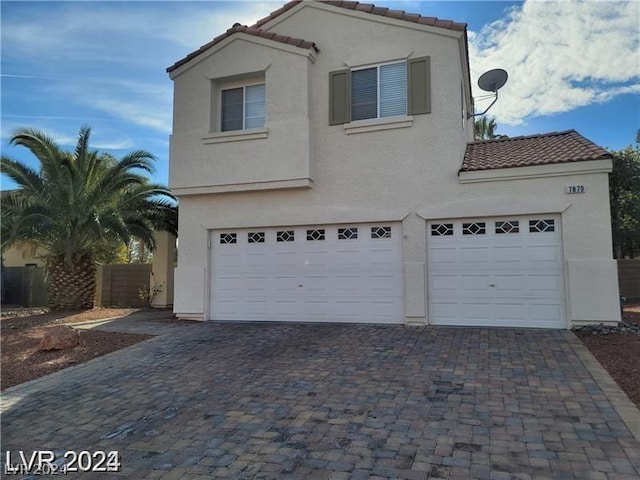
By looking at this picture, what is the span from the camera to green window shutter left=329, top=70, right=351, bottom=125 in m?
11.2

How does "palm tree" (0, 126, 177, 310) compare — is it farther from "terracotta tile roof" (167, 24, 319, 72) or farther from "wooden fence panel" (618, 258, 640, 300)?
"wooden fence panel" (618, 258, 640, 300)

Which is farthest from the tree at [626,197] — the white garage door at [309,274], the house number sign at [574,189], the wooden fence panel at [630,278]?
the white garage door at [309,274]

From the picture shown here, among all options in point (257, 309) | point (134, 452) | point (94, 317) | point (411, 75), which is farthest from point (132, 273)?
point (134, 452)

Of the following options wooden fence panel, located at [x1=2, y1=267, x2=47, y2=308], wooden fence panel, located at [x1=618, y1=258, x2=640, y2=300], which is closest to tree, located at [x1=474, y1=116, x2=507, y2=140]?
wooden fence panel, located at [x1=618, y1=258, x2=640, y2=300]

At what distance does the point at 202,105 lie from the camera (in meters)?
12.0

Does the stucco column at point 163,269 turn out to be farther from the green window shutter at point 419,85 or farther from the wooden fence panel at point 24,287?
the green window shutter at point 419,85

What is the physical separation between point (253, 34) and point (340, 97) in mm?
2937

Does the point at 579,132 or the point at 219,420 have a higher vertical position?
the point at 579,132

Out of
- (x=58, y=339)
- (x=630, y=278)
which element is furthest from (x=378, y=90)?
(x=630, y=278)

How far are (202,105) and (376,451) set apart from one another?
34.1 ft

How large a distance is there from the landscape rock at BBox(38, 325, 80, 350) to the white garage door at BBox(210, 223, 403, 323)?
3726 millimetres

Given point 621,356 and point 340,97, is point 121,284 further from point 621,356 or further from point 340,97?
point 621,356

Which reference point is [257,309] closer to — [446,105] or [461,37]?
[446,105]

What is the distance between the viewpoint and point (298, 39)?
11664mm
